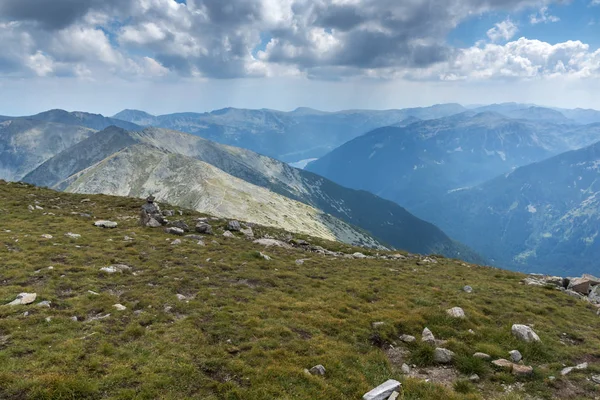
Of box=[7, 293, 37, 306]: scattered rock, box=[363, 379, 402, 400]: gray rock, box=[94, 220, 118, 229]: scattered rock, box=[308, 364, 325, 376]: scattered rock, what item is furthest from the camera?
box=[94, 220, 118, 229]: scattered rock

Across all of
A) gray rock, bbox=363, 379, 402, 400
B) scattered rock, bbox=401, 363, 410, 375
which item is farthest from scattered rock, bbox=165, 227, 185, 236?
gray rock, bbox=363, 379, 402, 400

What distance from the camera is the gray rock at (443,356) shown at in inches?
645

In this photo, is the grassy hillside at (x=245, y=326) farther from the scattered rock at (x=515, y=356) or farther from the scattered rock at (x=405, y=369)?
the scattered rock at (x=515, y=356)

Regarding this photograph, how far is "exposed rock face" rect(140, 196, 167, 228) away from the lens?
40281mm

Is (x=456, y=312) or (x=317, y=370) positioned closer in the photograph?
(x=317, y=370)

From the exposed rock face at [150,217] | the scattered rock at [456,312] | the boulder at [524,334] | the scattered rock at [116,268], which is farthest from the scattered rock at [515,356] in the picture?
the exposed rock face at [150,217]

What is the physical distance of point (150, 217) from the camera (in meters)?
41.3

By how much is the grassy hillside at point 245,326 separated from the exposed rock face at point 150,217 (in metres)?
7.37

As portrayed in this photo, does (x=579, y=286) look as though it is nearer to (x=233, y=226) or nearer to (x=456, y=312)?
(x=456, y=312)

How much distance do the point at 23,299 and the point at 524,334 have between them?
27.7 metres

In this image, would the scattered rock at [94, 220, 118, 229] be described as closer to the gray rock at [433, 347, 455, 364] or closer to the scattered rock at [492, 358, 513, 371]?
the gray rock at [433, 347, 455, 364]

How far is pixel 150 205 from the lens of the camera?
44.5 m

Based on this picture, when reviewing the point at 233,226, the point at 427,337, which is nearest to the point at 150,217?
the point at 233,226

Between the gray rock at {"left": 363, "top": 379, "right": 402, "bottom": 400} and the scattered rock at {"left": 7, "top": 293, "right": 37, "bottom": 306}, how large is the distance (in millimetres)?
17948
